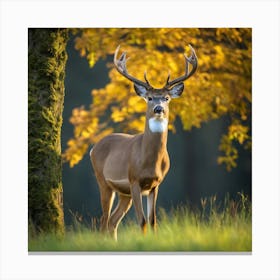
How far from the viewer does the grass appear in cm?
868

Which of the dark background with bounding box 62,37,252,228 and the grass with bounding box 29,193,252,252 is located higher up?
the dark background with bounding box 62,37,252,228

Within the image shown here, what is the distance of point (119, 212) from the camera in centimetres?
928

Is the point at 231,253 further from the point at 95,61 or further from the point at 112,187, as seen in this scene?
the point at 95,61

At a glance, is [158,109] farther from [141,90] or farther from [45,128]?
[45,128]

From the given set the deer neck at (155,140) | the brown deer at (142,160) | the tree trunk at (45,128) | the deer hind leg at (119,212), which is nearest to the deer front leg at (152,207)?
the brown deer at (142,160)

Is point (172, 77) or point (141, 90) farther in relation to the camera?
point (172, 77)

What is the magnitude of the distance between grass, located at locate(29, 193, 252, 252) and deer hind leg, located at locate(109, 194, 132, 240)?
12cm

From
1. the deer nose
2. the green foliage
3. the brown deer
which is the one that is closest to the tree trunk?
the green foliage

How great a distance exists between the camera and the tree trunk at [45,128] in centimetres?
893

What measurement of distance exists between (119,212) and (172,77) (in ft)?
5.39

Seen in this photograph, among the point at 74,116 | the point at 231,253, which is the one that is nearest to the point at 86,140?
the point at 74,116

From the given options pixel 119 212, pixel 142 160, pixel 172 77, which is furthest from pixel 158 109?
pixel 119 212

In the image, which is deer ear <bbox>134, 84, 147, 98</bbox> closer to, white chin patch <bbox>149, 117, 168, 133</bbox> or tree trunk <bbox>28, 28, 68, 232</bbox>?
white chin patch <bbox>149, 117, 168, 133</bbox>

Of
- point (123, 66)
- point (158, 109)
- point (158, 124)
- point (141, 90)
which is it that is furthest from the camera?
point (123, 66)
